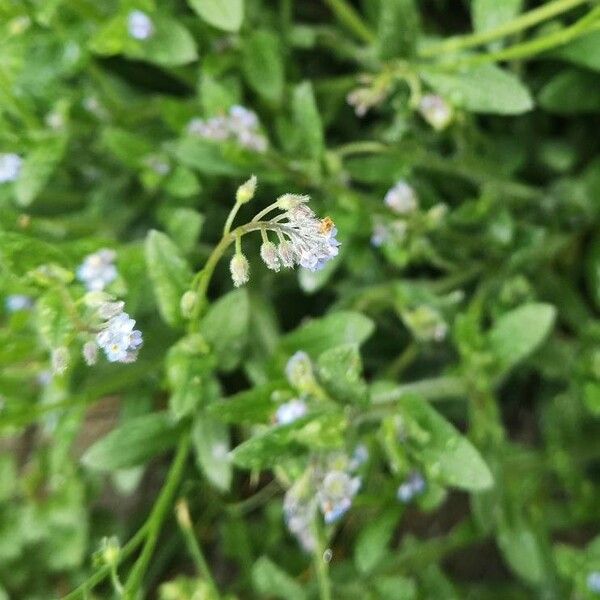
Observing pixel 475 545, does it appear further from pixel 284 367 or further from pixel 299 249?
pixel 299 249

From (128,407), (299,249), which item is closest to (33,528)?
(128,407)

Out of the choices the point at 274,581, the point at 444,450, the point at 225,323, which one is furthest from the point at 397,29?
the point at 274,581

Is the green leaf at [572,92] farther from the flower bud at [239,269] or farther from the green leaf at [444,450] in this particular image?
the flower bud at [239,269]

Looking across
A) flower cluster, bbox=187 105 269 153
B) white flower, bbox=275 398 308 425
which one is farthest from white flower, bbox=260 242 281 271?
flower cluster, bbox=187 105 269 153

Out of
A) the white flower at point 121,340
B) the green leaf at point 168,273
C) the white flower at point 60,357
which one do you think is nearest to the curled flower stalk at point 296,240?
the white flower at point 121,340

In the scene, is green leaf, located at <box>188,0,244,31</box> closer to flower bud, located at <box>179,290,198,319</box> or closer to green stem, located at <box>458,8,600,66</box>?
green stem, located at <box>458,8,600,66</box>
